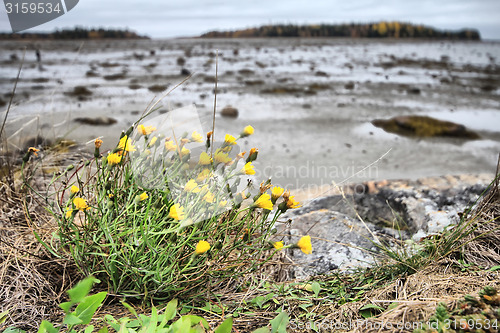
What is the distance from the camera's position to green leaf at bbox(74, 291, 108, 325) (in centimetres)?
118

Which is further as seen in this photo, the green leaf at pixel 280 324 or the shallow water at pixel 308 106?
the shallow water at pixel 308 106

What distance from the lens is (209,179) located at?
1521mm

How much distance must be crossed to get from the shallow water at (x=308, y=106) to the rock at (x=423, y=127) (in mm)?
187

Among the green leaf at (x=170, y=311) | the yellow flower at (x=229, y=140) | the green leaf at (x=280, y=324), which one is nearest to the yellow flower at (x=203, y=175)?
the yellow flower at (x=229, y=140)

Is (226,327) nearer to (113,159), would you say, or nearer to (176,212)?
(176,212)

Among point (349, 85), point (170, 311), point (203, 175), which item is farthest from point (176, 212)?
point (349, 85)

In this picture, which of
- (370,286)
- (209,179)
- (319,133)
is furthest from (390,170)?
(209,179)

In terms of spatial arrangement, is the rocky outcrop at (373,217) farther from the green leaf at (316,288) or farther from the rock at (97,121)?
the rock at (97,121)

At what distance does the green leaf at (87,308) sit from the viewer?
1183 millimetres

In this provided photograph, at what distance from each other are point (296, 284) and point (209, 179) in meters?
0.60

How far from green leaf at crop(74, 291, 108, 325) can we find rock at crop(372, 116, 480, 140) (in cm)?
470

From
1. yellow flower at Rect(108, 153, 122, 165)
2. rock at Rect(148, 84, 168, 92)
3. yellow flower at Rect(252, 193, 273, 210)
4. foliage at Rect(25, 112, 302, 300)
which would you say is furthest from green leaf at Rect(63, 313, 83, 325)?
rock at Rect(148, 84, 168, 92)

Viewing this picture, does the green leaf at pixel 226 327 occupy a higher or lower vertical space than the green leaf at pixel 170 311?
higher

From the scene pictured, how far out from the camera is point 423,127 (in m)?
5.28
